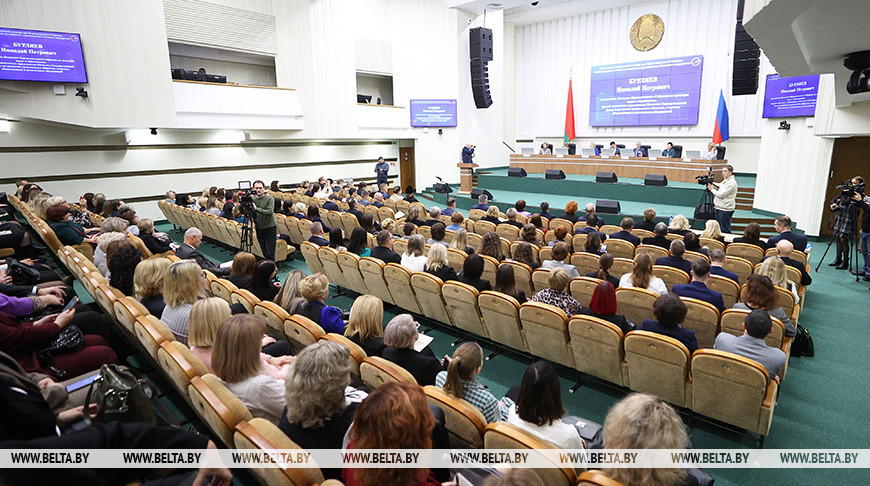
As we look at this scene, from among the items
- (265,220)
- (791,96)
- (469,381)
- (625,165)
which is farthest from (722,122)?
(469,381)

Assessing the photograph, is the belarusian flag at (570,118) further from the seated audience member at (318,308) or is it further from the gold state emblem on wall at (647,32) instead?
the seated audience member at (318,308)

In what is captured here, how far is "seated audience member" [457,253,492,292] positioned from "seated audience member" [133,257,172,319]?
248cm

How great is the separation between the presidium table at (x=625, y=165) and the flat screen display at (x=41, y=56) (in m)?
12.1

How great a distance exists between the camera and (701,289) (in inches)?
145

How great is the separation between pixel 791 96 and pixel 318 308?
10.6 meters

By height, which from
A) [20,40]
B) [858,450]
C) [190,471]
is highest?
[20,40]

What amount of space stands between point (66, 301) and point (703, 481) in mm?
4680

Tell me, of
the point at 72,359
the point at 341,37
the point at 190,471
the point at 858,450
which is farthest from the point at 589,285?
the point at 341,37

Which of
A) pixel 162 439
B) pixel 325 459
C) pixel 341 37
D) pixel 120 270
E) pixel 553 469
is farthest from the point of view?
pixel 341 37

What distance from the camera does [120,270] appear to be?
136 inches

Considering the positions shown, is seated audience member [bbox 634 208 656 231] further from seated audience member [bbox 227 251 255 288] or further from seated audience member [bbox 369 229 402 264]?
seated audience member [bbox 227 251 255 288]

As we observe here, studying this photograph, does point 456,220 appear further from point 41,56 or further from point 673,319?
point 41,56

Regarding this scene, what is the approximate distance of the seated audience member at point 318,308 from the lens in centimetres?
314

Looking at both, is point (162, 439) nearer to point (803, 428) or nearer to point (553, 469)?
point (553, 469)
